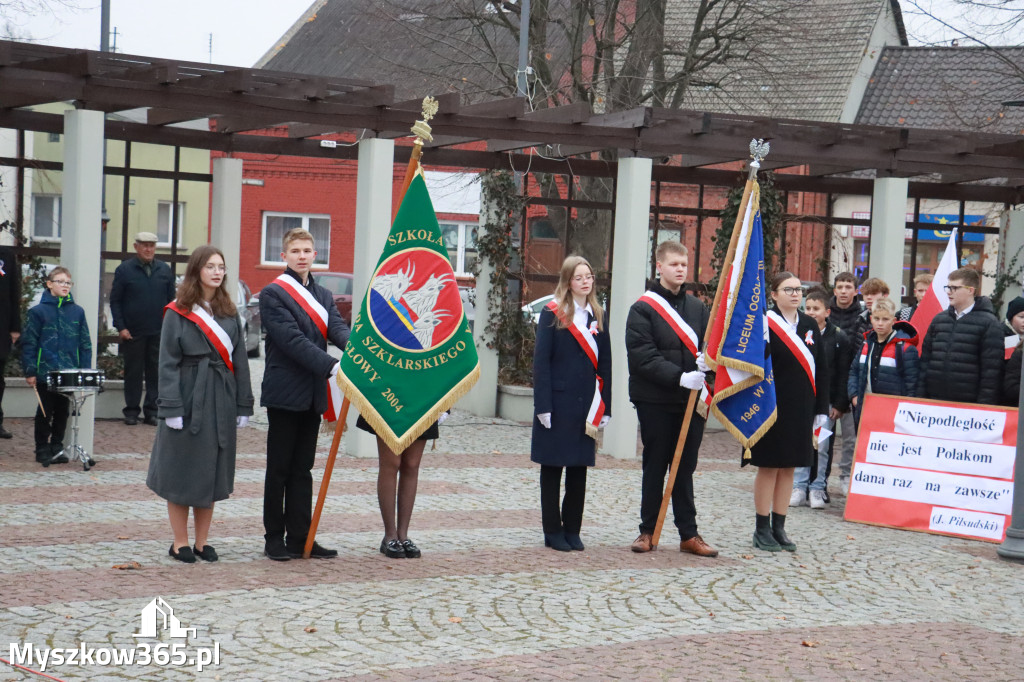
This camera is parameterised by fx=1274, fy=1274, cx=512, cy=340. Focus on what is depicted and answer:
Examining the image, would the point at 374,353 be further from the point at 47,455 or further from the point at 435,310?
the point at 47,455

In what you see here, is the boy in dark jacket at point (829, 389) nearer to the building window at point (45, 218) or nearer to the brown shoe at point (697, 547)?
the brown shoe at point (697, 547)

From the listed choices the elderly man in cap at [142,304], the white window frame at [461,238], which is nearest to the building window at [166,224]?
the elderly man in cap at [142,304]

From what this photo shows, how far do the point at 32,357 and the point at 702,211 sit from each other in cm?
830

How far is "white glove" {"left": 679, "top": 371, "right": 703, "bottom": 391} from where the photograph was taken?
776 cm

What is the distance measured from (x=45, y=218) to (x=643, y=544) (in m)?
11.3

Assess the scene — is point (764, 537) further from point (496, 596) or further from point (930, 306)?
point (930, 306)

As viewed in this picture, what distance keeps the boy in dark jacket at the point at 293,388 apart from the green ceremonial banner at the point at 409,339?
0.71 ft

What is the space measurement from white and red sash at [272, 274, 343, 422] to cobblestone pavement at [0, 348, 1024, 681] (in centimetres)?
90

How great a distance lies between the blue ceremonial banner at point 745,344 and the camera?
810 cm

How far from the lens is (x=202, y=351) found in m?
7.16

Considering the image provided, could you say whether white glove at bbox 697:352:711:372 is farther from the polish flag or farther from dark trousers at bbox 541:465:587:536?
the polish flag

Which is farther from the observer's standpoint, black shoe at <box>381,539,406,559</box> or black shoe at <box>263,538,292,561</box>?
black shoe at <box>381,539,406,559</box>

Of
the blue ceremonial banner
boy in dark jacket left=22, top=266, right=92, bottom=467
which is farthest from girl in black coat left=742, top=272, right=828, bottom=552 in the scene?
boy in dark jacket left=22, top=266, right=92, bottom=467

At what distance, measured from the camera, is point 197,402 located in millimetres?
7129
